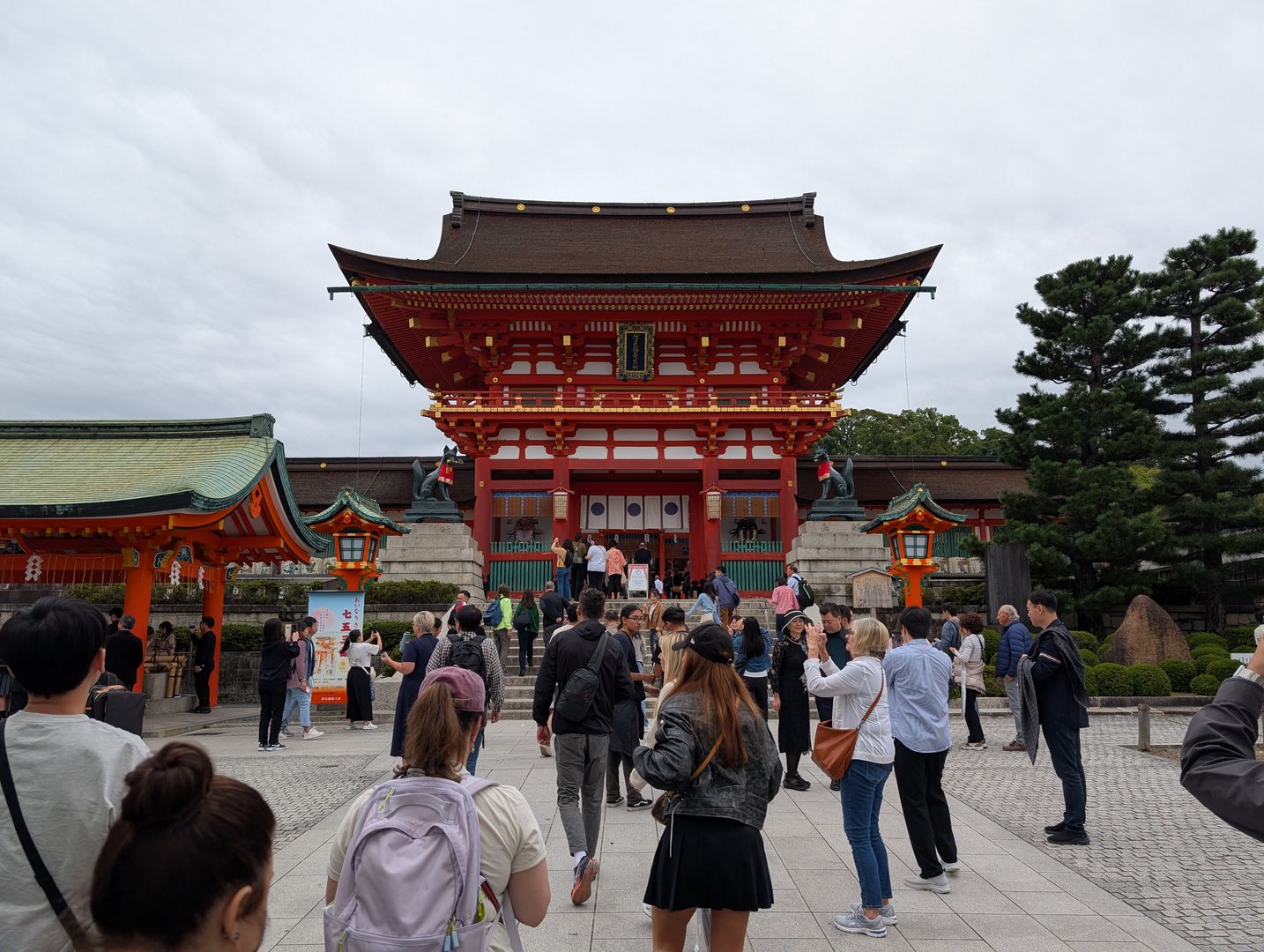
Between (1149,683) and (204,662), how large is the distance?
15.4 meters

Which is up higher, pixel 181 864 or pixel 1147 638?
pixel 181 864

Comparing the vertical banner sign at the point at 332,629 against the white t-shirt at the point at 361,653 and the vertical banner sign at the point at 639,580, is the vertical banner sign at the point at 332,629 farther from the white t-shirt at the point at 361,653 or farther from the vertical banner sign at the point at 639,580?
the vertical banner sign at the point at 639,580

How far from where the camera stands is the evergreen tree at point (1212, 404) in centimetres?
1780

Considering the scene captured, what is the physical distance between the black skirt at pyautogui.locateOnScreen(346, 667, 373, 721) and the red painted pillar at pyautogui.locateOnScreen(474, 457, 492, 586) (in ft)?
27.8

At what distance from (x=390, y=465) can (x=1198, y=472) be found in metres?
21.6

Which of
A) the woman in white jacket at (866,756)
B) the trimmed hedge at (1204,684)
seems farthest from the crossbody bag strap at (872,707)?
the trimmed hedge at (1204,684)

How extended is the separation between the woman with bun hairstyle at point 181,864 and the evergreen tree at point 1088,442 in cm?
1822

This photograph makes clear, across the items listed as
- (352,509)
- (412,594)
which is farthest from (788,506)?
(352,509)

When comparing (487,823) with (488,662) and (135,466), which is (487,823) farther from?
(135,466)

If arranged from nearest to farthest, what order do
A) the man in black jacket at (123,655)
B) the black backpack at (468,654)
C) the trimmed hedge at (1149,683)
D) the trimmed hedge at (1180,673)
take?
1. the black backpack at (468,654)
2. the man in black jacket at (123,655)
3. the trimmed hedge at (1149,683)
4. the trimmed hedge at (1180,673)

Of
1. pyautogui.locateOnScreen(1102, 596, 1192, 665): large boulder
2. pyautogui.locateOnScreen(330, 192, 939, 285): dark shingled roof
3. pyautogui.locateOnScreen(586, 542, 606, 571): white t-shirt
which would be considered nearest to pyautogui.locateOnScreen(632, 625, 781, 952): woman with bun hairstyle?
pyautogui.locateOnScreen(586, 542, 606, 571): white t-shirt

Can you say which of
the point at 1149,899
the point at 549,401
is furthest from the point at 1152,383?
the point at 1149,899

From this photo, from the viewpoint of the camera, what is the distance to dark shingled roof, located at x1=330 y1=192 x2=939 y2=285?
2156 centimetres

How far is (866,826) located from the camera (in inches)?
180
